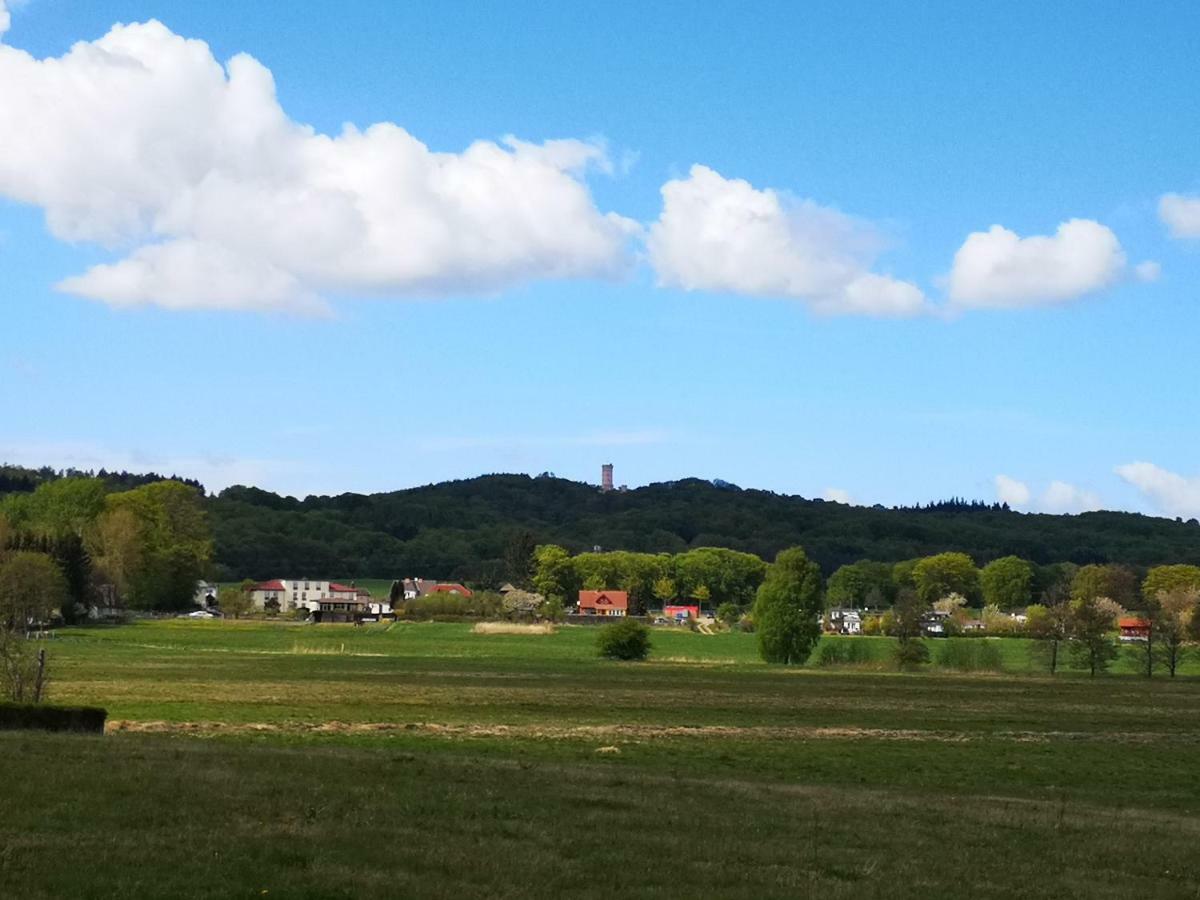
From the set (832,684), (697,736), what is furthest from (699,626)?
(697,736)

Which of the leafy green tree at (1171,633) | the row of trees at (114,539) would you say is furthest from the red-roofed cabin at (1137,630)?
the row of trees at (114,539)

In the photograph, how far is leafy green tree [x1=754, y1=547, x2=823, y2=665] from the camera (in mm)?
106875

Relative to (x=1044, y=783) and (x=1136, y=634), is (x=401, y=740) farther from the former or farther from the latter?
(x=1136, y=634)

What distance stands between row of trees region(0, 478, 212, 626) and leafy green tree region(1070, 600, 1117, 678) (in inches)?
3377

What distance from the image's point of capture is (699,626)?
7859 inches

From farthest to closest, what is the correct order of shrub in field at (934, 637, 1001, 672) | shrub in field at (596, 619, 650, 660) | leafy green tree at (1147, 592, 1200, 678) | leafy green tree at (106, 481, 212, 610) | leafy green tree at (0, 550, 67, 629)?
1. leafy green tree at (106, 481, 212, 610)
2. leafy green tree at (0, 550, 67, 629)
3. shrub in field at (596, 619, 650, 660)
4. shrub in field at (934, 637, 1001, 672)
5. leafy green tree at (1147, 592, 1200, 678)

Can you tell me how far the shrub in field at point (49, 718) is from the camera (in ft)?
93.0

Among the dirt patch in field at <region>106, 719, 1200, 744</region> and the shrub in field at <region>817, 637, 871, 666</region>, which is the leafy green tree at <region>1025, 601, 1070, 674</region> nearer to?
the shrub in field at <region>817, 637, 871, 666</region>

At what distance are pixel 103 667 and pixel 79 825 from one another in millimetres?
58789

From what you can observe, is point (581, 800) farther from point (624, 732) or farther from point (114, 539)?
point (114, 539)

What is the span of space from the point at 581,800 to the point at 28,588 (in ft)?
331

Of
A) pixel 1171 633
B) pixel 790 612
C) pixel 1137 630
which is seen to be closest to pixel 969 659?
pixel 790 612

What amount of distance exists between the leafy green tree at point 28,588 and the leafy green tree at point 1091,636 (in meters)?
72.6

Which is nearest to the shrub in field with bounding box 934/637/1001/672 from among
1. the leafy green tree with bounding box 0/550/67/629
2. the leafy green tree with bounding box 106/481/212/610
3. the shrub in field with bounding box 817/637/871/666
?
the shrub in field with bounding box 817/637/871/666
